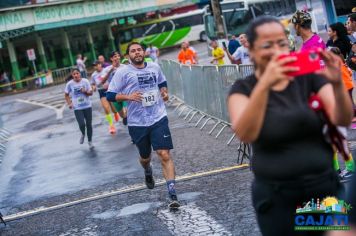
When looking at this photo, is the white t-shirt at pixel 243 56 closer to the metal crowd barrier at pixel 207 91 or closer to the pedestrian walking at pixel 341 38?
the metal crowd barrier at pixel 207 91

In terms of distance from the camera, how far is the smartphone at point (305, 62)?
289 cm

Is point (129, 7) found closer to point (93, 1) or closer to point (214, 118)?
point (93, 1)

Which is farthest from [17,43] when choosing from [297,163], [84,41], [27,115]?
[297,163]

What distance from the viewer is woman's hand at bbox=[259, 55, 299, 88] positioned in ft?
9.32

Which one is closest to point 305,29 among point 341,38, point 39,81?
point 341,38

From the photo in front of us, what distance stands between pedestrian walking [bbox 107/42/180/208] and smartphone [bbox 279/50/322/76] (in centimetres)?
460

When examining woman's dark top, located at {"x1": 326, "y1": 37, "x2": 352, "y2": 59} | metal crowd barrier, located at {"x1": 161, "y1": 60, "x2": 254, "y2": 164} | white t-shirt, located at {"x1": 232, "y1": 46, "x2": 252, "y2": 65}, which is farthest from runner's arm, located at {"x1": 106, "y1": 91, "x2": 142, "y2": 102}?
white t-shirt, located at {"x1": 232, "y1": 46, "x2": 252, "y2": 65}

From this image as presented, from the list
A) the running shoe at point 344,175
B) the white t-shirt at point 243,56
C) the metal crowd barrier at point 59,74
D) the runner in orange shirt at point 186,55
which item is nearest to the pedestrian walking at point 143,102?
the running shoe at point 344,175

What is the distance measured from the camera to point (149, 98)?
→ 7.69 metres

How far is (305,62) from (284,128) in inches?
13.1

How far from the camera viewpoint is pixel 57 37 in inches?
2095

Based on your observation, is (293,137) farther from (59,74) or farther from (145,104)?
(59,74)

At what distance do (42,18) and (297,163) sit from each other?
154 feet

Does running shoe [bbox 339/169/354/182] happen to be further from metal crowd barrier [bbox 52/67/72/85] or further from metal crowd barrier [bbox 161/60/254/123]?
metal crowd barrier [bbox 52/67/72/85]
